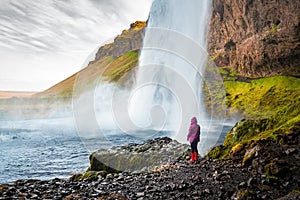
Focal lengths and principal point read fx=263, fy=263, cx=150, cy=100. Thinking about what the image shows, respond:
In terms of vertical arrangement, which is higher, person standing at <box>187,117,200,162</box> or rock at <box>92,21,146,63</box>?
rock at <box>92,21,146,63</box>

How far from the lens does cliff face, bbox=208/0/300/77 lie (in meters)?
44.6

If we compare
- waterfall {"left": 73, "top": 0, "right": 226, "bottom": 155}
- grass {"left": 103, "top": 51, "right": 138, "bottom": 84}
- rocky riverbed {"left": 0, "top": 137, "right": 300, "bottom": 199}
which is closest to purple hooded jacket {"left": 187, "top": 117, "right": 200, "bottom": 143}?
rocky riverbed {"left": 0, "top": 137, "right": 300, "bottom": 199}

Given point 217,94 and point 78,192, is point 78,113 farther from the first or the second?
point 217,94

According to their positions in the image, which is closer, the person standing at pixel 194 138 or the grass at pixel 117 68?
the person standing at pixel 194 138

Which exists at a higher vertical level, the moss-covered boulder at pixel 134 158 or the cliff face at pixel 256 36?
the cliff face at pixel 256 36

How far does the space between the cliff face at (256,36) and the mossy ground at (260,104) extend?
2.71 meters

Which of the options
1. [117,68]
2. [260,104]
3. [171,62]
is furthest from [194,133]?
[260,104]

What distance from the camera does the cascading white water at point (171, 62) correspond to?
17.8 m

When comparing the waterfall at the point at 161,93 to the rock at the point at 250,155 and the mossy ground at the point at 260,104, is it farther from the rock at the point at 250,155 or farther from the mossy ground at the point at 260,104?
the rock at the point at 250,155

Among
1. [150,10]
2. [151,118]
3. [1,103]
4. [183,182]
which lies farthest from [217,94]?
[1,103]

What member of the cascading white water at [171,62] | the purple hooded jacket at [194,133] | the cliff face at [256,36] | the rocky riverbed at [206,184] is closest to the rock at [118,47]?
the cascading white water at [171,62]

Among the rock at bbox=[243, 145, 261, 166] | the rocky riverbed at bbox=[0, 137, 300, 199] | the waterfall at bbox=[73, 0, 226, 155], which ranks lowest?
the rocky riverbed at bbox=[0, 137, 300, 199]

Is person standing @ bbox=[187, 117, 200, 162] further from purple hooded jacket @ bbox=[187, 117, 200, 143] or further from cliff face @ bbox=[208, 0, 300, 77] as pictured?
cliff face @ bbox=[208, 0, 300, 77]

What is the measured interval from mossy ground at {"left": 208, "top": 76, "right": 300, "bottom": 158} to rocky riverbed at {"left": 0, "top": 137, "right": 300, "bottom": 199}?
166 cm
